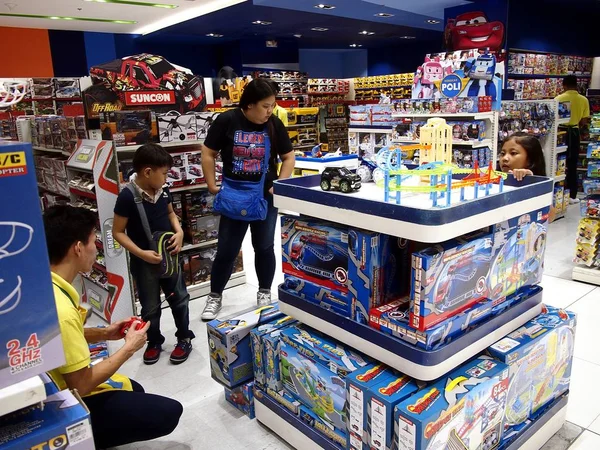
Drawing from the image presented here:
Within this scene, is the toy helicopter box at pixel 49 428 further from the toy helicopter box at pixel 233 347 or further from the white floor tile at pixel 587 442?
the white floor tile at pixel 587 442

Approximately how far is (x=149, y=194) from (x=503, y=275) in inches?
86.1

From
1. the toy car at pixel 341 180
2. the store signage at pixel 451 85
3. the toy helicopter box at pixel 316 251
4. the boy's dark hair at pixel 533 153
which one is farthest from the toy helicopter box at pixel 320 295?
the store signage at pixel 451 85

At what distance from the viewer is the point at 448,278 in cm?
174

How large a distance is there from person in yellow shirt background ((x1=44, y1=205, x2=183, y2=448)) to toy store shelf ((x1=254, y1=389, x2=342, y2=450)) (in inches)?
18.4

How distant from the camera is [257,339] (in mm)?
2461

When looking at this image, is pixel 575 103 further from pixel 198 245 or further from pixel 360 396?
pixel 360 396

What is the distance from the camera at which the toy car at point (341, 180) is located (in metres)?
1.98

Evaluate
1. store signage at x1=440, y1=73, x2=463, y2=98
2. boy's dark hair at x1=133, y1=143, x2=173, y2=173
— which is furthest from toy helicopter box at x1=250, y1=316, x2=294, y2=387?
store signage at x1=440, y1=73, x2=463, y2=98

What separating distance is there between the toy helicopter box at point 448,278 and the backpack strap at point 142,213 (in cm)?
196

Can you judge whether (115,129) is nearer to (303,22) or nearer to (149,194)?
(149,194)

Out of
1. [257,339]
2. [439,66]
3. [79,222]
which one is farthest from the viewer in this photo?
[439,66]

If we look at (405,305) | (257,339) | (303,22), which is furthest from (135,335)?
(303,22)

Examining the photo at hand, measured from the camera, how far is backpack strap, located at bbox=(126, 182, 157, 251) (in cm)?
305

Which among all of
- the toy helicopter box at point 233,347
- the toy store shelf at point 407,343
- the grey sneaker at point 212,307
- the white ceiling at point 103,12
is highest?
the white ceiling at point 103,12
